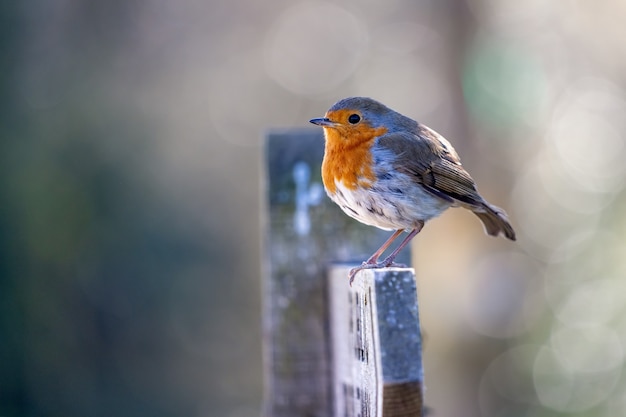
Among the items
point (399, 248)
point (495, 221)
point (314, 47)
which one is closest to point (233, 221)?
point (314, 47)

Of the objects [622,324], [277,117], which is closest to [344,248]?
[622,324]

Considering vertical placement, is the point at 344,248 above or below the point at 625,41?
below

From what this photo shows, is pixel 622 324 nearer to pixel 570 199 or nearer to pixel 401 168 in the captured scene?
pixel 570 199

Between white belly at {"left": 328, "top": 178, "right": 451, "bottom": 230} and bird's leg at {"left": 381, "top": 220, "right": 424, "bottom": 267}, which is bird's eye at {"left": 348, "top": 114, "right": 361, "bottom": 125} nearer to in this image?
white belly at {"left": 328, "top": 178, "right": 451, "bottom": 230}

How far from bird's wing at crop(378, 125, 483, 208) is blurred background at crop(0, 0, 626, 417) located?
2971 mm

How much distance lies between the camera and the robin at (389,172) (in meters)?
2.68

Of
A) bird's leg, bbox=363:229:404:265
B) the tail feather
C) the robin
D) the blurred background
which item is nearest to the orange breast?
the robin

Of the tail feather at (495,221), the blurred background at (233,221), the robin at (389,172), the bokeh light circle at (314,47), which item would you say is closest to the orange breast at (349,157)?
the robin at (389,172)

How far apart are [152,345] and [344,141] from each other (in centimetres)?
516

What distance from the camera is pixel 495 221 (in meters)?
3.04

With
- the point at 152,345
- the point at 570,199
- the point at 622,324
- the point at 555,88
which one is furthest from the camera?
the point at 152,345

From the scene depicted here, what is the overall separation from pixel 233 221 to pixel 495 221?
5.79 m

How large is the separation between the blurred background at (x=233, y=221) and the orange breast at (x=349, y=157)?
3.26 m

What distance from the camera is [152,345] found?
7.44 metres
